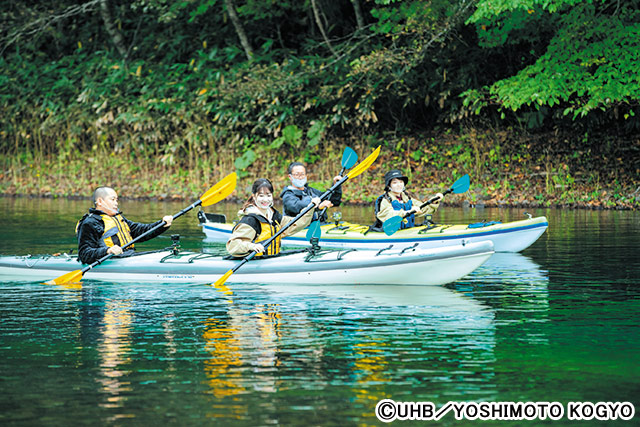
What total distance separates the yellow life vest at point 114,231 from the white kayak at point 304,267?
0.66 feet

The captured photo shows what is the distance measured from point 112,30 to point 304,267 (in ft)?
65.5

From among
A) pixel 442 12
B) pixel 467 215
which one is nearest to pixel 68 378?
pixel 467 215

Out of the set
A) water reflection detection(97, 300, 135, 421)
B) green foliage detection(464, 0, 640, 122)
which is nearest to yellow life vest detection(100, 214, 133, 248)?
water reflection detection(97, 300, 135, 421)

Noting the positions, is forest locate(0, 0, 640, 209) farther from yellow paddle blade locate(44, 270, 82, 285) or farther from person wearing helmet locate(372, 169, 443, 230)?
yellow paddle blade locate(44, 270, 82, 285)

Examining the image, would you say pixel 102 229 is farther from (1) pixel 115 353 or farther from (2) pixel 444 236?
(2) pixel 444 236

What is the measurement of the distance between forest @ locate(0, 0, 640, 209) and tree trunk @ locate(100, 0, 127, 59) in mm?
55

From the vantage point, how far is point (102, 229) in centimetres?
944

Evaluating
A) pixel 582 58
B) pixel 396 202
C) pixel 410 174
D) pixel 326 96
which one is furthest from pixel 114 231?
pixel 410 174

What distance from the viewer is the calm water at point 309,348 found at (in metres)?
4.96

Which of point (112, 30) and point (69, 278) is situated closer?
point (69, 278)

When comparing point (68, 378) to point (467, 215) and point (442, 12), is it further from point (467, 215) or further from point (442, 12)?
point (442, 12)

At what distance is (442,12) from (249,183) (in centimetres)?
703

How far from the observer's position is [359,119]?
2155 cm

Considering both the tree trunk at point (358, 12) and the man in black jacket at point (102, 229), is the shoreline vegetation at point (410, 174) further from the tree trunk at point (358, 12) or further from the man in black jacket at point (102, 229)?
the man in black jacket at point (102, 229)
